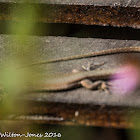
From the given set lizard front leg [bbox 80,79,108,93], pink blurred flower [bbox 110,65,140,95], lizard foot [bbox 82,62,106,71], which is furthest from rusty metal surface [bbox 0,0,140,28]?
lizard front leg [bbox 80,79,108,93]

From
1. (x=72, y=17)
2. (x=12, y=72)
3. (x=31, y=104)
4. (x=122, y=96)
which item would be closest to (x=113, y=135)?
(x=122, y=96)

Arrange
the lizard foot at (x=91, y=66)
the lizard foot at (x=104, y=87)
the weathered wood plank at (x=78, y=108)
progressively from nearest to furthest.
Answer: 1. the weathered wood plank at (x=78, y=108)
2. the lizard foot at (x=104, y=87)
3. the lizard foot at (x=91, y=66)

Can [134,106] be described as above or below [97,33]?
below

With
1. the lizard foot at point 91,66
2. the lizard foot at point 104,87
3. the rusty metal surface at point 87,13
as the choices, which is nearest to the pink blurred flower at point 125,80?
the lizard foot at point 104,87

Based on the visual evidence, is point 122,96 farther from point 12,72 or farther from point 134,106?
point 12,72

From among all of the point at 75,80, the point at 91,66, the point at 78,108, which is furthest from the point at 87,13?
the point at 78,108

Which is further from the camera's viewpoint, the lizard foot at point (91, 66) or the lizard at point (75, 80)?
the lizard foot at point (91, 66)

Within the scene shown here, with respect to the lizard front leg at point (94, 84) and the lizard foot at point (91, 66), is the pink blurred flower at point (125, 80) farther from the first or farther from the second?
the lizard foot at point (91, 66)
